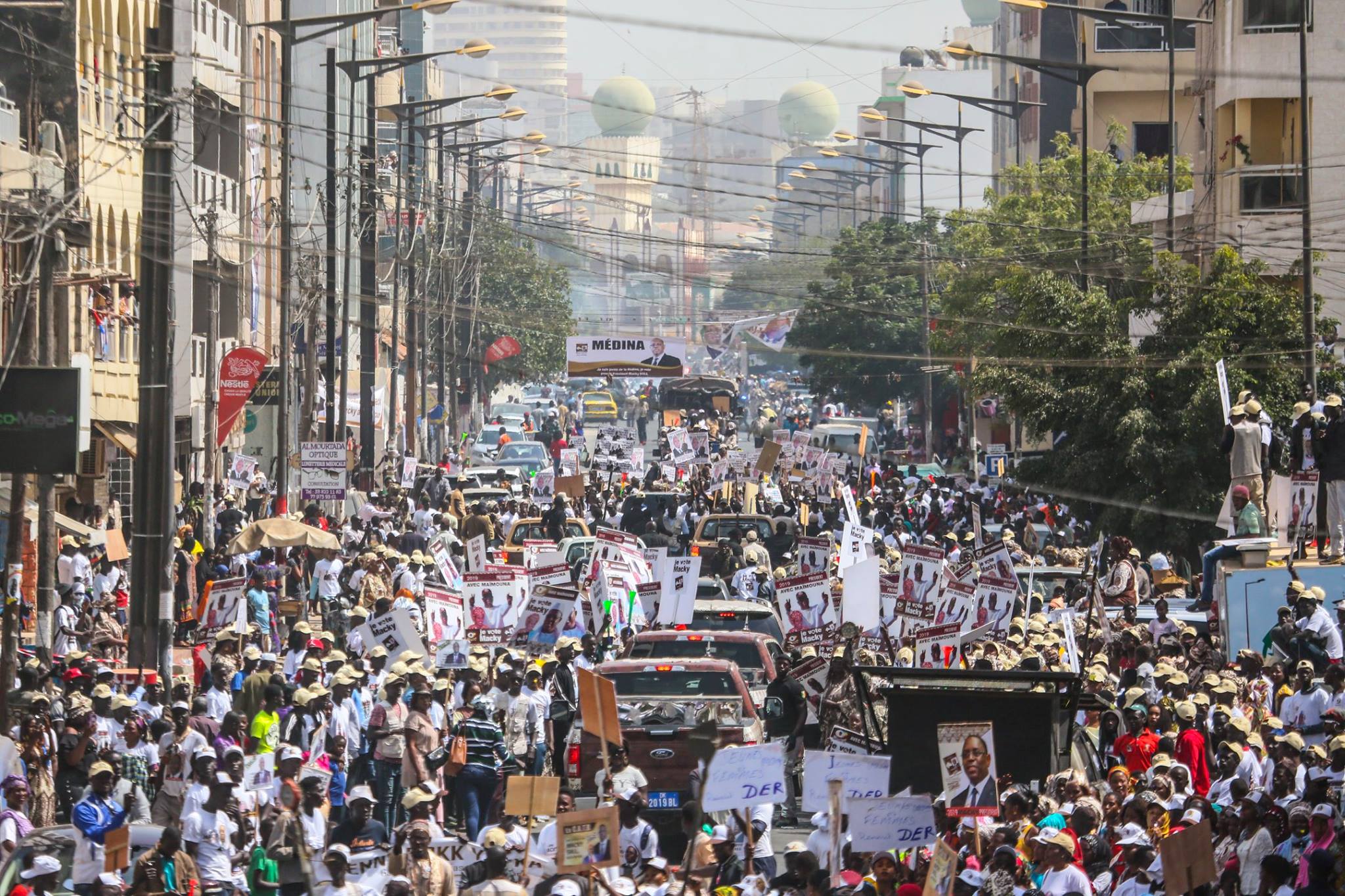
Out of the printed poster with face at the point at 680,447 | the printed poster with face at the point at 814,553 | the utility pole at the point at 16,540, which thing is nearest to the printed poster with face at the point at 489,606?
the utility pole at the point at 16,540

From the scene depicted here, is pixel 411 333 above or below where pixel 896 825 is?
Result: above

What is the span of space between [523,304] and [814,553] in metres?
62.4

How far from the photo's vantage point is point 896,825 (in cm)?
1209

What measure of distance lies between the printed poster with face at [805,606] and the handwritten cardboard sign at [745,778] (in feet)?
29.8

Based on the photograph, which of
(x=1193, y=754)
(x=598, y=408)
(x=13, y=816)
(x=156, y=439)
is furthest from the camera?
(x=598, y=408)

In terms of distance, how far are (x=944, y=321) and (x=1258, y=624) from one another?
3651 cm

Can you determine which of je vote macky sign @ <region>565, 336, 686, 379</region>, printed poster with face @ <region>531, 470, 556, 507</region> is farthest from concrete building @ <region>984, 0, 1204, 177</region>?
printed poster with face @ <region>531, 470, 556, 507</region>

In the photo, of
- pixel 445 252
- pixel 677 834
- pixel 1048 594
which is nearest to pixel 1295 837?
pixel 677 834

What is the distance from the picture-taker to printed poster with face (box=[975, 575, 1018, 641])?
20.7 m

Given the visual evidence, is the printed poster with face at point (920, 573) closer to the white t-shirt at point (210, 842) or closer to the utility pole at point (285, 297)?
the white t-shirt at point (210, 842)

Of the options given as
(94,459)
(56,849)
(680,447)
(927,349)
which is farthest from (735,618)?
(927,349)

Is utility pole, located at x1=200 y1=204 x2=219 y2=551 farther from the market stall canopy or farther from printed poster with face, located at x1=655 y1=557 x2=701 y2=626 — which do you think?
printed poster with face, located at x1=655 y1=557 x2=701 y2=626

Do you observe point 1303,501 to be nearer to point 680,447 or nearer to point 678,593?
point 678,593

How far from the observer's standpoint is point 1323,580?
824 inches
